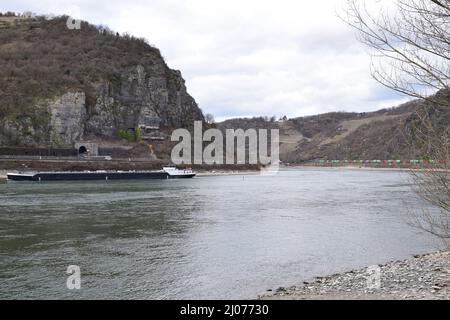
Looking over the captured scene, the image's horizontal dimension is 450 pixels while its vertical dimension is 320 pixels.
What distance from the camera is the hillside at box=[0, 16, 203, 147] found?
329 ft

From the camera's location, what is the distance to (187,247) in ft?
64.2

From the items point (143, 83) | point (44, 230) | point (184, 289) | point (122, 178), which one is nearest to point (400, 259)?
point (184, 289)

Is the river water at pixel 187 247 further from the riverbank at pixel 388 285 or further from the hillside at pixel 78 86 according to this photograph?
the hillside at pixel 78 86

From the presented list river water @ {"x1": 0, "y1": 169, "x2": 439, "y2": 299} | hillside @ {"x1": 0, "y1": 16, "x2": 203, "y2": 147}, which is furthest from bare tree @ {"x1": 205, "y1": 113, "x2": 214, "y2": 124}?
river water @ {"x1": 0, "y1": 169, "x2": 439, "y2": 299}

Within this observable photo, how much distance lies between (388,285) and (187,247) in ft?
32.6

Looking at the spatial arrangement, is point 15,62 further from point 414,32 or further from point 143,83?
point 414,32

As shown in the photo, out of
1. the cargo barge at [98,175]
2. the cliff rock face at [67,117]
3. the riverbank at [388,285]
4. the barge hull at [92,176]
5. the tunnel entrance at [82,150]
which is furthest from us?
the tunnel entrance at [82,150]

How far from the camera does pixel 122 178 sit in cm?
8956

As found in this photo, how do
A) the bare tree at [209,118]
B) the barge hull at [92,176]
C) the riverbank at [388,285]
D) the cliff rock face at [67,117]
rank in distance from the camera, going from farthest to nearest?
the bare tree at [209,118], the cliff rock face at [67,117], the barge hull at [92,176], the riverbank at [388,285]

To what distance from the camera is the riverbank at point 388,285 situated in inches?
415

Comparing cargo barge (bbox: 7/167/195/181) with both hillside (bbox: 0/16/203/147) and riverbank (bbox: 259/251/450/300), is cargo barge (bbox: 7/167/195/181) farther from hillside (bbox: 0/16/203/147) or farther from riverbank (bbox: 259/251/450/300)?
riverbank (bbox: 259/251/450/300)

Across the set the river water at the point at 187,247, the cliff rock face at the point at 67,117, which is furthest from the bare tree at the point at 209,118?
the river water at the point at 187,247

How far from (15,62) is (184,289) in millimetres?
120436

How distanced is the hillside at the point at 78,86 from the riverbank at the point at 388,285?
96892 mm
